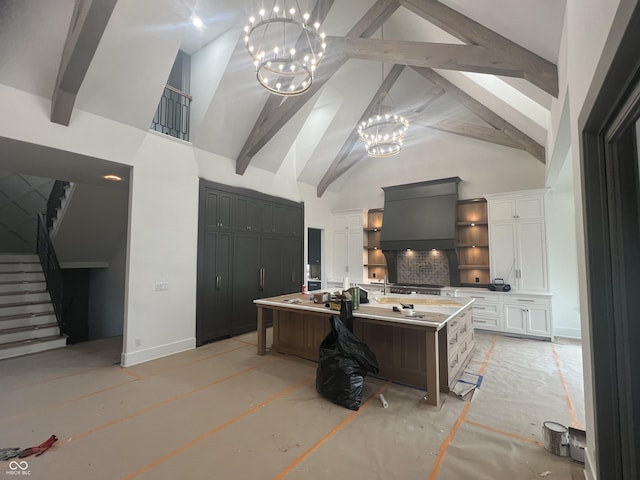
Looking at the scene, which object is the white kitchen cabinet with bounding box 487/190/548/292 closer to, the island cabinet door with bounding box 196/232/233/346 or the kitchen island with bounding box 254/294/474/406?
the kitchen island with bounding box 254/294/474/406

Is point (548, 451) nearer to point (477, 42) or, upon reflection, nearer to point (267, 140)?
point (477, 42)

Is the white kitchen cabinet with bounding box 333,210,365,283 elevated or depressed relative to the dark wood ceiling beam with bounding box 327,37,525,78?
depressed

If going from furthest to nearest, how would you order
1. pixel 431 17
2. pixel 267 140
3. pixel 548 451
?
1. pixel 267 140
2. pixel 431 17
3. pixel 548 451

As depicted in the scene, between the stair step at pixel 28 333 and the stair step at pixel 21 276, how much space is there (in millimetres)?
1139

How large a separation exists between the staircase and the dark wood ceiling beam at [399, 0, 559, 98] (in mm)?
6999

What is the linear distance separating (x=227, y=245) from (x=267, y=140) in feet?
6.67

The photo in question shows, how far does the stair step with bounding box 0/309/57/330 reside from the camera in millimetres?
4398

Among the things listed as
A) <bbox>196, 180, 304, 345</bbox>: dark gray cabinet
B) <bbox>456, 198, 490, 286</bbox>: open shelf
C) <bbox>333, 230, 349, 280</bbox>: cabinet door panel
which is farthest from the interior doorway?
<bbox>456, 198, 490, 286</bbox>: open shelf

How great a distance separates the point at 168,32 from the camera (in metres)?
3.46

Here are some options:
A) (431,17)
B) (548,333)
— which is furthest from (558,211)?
(431,17)

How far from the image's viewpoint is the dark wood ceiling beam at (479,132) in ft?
17.8

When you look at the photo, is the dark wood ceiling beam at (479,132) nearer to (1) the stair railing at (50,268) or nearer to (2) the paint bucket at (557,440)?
(2) the paint bucket at (557,440)

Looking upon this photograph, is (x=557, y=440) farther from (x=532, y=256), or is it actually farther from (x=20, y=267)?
(x=20, y=267)

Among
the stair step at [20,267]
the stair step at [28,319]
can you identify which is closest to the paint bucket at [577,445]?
the stair step at [28,319]
